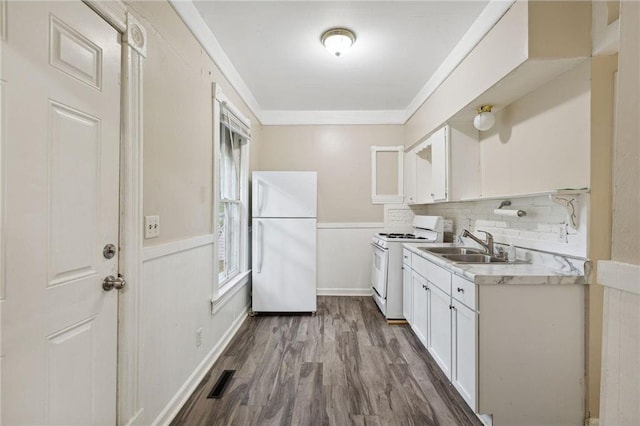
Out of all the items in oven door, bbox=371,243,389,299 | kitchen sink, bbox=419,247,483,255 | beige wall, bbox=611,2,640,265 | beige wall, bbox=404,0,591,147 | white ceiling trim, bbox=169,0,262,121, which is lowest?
oven door, bbox=371,243,389,299

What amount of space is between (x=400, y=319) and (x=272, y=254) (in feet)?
5.38

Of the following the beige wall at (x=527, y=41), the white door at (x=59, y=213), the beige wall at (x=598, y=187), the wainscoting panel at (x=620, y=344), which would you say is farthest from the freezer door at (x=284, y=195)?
the wainscoting panel at (x=620, y=344)

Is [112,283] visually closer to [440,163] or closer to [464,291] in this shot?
[464,291]

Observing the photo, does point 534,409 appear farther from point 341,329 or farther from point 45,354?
point 45,354

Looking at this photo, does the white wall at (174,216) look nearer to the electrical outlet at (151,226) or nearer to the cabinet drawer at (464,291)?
the electrical outlet at (151,226)

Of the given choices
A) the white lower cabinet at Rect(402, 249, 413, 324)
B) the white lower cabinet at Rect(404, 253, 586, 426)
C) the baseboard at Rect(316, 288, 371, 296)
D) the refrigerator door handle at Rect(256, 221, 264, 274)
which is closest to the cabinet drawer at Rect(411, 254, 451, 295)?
the white lower cabinet at Rect(402, 249, 413, 324)

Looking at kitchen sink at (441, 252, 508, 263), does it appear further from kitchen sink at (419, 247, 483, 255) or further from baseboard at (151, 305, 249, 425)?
baseboard at (151, 305, 249, 425)

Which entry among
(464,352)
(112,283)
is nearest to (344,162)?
(464,352)

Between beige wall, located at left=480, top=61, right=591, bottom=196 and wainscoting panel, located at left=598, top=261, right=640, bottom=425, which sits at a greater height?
beige wall, located at left=480, top=61, right=591, bottom=196

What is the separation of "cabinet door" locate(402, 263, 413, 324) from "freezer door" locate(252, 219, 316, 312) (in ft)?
3.38

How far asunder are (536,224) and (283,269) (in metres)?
2.45

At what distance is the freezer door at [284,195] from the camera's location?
3.35 metres

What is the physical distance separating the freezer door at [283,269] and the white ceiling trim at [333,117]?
1.61 metres

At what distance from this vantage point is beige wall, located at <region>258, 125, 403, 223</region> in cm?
413
